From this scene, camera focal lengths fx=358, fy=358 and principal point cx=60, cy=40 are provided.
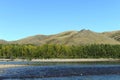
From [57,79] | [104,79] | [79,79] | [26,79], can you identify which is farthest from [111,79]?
[26,79]

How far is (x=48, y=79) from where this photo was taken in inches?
3250

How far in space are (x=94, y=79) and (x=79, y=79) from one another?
3.42m

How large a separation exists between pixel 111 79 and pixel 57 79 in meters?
12.4

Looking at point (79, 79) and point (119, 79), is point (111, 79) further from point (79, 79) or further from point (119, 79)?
point (79, 79)

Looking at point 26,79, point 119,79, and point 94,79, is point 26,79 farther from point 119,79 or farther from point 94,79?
point 119,79

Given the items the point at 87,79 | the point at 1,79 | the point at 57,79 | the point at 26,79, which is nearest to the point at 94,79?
the point at 87,79

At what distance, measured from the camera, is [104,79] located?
82375 millimetres

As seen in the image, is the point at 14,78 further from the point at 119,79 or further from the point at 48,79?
the point at 119,79

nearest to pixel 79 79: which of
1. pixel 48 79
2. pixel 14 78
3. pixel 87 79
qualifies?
pixel 87 79

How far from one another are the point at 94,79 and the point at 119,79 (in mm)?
5655

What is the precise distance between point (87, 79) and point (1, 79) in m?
19.6

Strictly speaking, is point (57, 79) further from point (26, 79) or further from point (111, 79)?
point (111, 79)

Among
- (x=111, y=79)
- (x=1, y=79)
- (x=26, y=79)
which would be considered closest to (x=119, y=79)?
(x=111, y=79)

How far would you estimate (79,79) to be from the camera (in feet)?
267
